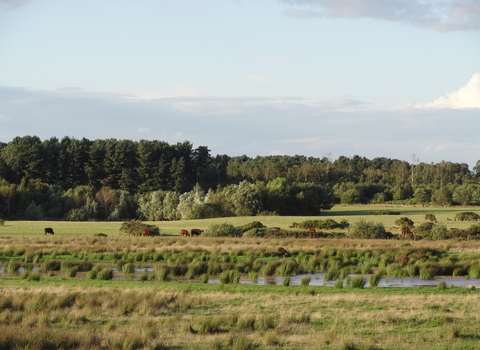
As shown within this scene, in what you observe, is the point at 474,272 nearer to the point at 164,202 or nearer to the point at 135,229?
the point at 135,229

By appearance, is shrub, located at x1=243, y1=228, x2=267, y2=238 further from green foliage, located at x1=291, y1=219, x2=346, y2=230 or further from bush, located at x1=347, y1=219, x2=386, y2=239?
green foliage, located at x1=291, y1=219, x2=346, y2=230

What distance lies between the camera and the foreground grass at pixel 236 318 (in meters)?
11.3

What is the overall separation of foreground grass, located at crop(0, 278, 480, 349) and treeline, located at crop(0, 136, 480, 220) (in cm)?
6286

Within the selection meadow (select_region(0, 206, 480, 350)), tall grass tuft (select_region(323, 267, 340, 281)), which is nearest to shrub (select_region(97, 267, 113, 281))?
meadow (select_region(0, 206, 480, 350))

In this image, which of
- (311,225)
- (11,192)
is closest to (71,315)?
(311,225)

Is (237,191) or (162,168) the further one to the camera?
(162,168)

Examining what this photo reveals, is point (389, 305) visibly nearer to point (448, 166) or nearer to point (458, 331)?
point (458, 331)

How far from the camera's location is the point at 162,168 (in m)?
112

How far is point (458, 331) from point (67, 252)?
2496 cm

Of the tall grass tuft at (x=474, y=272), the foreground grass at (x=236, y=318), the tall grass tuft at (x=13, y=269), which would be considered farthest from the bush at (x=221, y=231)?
the foreground grass at (x=236, y=318)

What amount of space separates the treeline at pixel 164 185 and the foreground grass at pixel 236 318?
6286cm

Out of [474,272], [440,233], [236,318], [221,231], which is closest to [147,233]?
[221,231]

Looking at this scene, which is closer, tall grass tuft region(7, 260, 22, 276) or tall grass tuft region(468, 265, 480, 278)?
tall grass tuft region(7, 260, 22, 276)

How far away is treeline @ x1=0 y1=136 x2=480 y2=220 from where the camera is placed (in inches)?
3381
